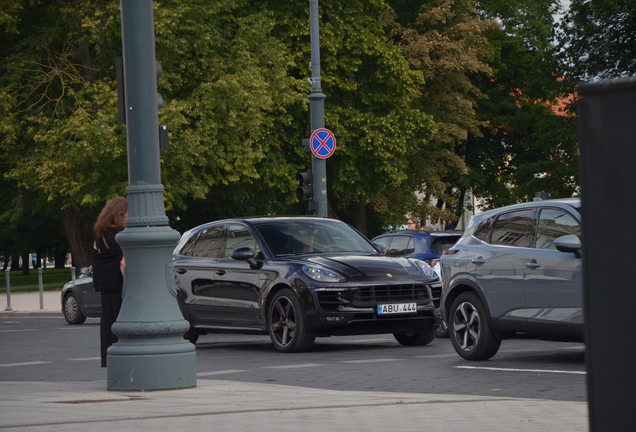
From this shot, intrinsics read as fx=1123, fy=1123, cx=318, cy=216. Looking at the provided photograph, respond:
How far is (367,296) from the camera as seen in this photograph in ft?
43.1

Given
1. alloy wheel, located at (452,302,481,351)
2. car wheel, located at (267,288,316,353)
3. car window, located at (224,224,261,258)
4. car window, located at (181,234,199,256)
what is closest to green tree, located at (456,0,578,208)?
car window, located at (181,234,199,256)

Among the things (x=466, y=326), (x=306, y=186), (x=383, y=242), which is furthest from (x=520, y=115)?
(x=466, y=326)

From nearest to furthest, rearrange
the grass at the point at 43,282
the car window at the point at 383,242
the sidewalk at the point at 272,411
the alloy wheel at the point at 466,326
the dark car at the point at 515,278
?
the sidewalk at the point at 272,411 → the dark car at the point at 515,278 → the alloy wheel at the point at 466,326 → the car window at the point at 383,242 → the grass at the point at 43,282

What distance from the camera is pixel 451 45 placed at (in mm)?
40938

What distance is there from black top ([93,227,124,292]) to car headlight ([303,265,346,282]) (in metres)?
3.41

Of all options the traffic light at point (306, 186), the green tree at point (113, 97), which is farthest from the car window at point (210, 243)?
the green tree at point (113, 97)

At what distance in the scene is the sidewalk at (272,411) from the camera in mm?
6340

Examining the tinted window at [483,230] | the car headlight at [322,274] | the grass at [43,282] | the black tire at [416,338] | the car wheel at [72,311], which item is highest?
the tinted window at [483,230]

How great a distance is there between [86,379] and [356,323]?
11.4ft

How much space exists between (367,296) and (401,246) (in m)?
A: 6.16

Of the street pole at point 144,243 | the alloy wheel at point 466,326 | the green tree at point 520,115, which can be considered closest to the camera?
the street pole at point 144,243

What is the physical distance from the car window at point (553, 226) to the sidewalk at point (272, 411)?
3097mm

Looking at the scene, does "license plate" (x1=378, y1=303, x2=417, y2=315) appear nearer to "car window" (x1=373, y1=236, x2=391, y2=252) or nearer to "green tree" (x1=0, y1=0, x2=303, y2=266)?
"car window" (x1=373, y1=236, x2=391, y2=252)

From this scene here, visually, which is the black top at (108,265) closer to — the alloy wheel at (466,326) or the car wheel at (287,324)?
the car wheel at (287,324)
